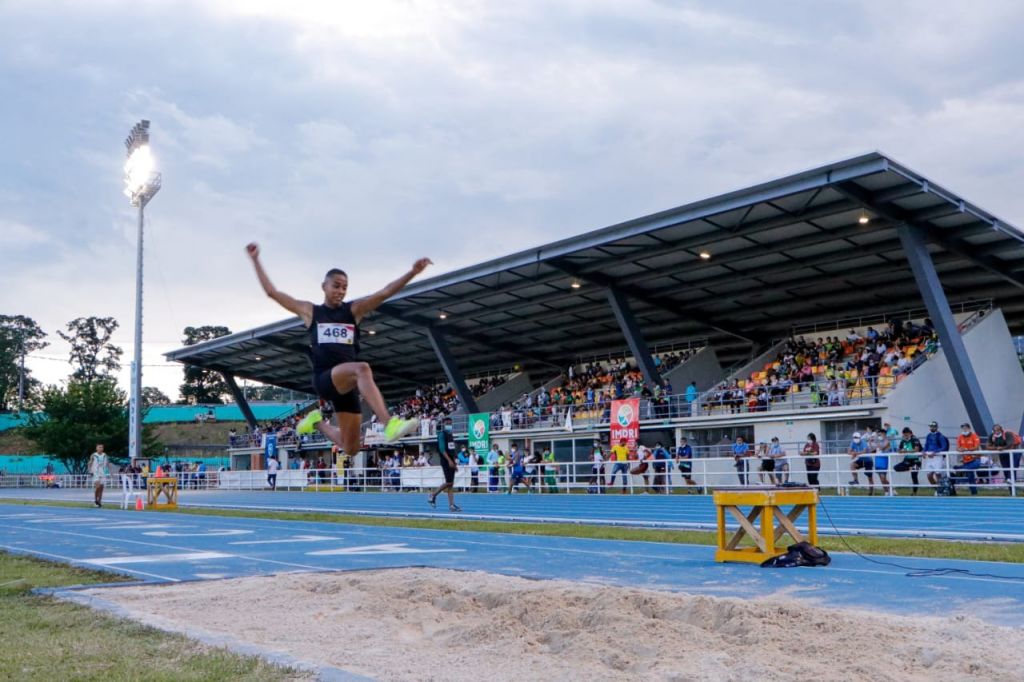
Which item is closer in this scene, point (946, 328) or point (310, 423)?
point (310, 423)

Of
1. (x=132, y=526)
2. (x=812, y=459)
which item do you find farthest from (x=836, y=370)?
(x=132, y=526)

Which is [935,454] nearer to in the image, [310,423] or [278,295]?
[310,423]

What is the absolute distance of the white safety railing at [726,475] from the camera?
21297 millimetres

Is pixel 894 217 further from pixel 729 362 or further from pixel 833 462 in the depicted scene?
pixel 729 362

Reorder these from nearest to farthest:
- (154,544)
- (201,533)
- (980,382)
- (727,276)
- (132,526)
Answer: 1. (154,544)
2. (201,533)
3. (132,526)
4. (980,382)
5. (727,276)

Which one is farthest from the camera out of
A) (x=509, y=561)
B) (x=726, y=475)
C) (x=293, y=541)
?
(x=726, y=475)

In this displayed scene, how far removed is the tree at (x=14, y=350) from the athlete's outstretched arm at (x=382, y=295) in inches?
3987

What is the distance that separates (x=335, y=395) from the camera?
7316 millimetres

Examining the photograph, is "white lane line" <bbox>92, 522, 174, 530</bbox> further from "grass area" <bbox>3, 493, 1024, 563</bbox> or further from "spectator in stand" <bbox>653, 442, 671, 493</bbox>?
"spectator in stand" <bbox>653, 442, 671, 493</bbox>

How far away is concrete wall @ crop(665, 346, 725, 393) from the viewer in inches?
1495

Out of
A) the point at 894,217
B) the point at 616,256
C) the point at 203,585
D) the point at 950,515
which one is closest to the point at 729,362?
the point at 616,256

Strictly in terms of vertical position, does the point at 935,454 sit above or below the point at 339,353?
below

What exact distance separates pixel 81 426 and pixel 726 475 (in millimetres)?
50140

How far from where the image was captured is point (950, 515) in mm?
16266
